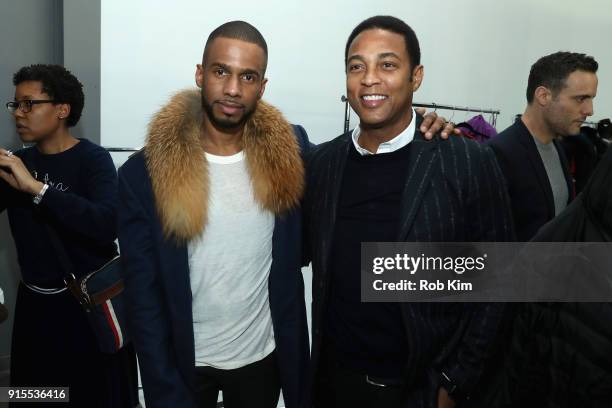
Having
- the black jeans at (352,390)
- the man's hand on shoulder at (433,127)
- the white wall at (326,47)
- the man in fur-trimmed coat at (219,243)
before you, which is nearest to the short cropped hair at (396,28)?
the man's hand on shoulder at (433,127)

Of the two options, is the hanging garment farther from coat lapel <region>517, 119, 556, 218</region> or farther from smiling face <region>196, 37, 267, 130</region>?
smiling face <region>196, 37, 267, 130</region>

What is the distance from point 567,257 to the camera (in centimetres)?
92

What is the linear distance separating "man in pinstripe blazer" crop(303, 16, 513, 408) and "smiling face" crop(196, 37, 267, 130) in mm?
281

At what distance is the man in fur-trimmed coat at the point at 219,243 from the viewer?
4.31ft

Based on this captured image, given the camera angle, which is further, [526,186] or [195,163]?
[526,186]

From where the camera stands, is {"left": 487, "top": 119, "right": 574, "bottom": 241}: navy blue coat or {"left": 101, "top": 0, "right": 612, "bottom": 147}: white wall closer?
{"left": 487, "top": 119, "right": 574, "bottom": 241}: navy blue coat

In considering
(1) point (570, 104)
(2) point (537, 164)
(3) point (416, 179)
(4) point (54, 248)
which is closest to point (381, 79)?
(3) point (416, 179)

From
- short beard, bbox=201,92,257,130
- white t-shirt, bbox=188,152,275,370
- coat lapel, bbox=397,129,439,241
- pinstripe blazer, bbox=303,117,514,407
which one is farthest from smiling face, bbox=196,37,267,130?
coat lapel, bbox=397,129,439,241

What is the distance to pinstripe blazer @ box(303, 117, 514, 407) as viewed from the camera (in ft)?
4.18

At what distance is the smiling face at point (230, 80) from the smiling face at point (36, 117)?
0.88 meters

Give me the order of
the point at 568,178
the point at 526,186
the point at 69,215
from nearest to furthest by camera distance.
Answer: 1. the point at 69,215
2. the point at 526,186
3. the point at 568,178

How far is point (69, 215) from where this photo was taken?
5.59ft

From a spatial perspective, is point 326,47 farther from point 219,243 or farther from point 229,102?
point 219,243

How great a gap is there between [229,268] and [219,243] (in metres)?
0.08
